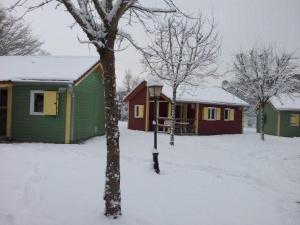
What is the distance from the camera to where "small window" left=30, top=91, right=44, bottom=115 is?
614 inches

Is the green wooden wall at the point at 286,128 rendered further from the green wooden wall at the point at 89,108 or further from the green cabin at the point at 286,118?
the green wooden wall at the point at 89,108

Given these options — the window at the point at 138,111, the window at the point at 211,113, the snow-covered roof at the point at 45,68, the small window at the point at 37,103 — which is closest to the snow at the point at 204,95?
the window at the point at 211,113

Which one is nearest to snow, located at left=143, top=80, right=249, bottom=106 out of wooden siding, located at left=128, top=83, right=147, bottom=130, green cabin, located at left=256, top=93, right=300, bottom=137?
wooden siding, located at left=128, top=83, right=147, bottom=130

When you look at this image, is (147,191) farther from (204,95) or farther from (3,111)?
(204,95)

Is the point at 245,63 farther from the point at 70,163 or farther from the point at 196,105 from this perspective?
the point at 70,163

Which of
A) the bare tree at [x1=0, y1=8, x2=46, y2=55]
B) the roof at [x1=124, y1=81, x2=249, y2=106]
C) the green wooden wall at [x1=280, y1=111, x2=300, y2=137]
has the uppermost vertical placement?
the bare tree at [x1=0, y1=8, x2=46, y2=55]

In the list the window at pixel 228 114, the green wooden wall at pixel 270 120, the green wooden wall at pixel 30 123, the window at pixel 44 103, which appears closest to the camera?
the window at pixel 44 103

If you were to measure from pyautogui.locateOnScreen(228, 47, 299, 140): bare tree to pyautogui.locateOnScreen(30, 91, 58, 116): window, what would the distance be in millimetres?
13982

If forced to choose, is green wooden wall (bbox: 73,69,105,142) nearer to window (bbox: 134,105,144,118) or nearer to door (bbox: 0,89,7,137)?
door (bbox: 0,89,7,137)

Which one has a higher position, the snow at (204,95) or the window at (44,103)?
the snow at (204,95)

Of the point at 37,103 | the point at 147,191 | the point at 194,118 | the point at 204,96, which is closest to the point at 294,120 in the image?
the point at 204,96

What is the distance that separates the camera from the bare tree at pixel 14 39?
33656mm

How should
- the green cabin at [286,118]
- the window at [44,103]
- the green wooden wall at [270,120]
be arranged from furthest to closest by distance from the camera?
1. the green wooden wall at [270,120]
2. the green cabin at [286,118]
3. the window at [44,103]

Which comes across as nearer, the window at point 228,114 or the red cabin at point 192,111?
the red cabin at point 192,111
